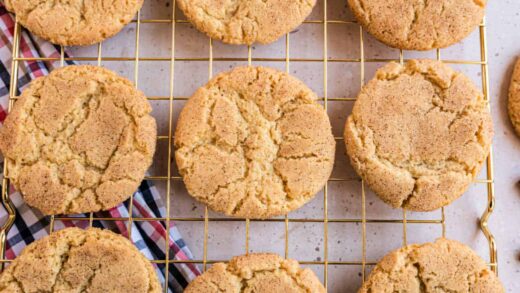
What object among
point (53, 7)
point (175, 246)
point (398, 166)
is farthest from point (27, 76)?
point (398, 166)

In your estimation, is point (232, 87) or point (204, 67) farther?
point (204, 67)

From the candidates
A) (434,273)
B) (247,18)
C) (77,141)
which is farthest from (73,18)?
(434,273)

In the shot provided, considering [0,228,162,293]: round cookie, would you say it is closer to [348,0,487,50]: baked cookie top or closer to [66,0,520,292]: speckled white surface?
[66,0,520,292]: speckled white surface

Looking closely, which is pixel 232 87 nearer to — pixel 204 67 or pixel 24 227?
pixel 204 67

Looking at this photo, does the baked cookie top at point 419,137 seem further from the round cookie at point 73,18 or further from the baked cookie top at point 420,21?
the round cookie at point 73,18

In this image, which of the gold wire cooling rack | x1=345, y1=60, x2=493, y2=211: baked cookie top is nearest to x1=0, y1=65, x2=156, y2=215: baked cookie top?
the gold wire cooling rack
